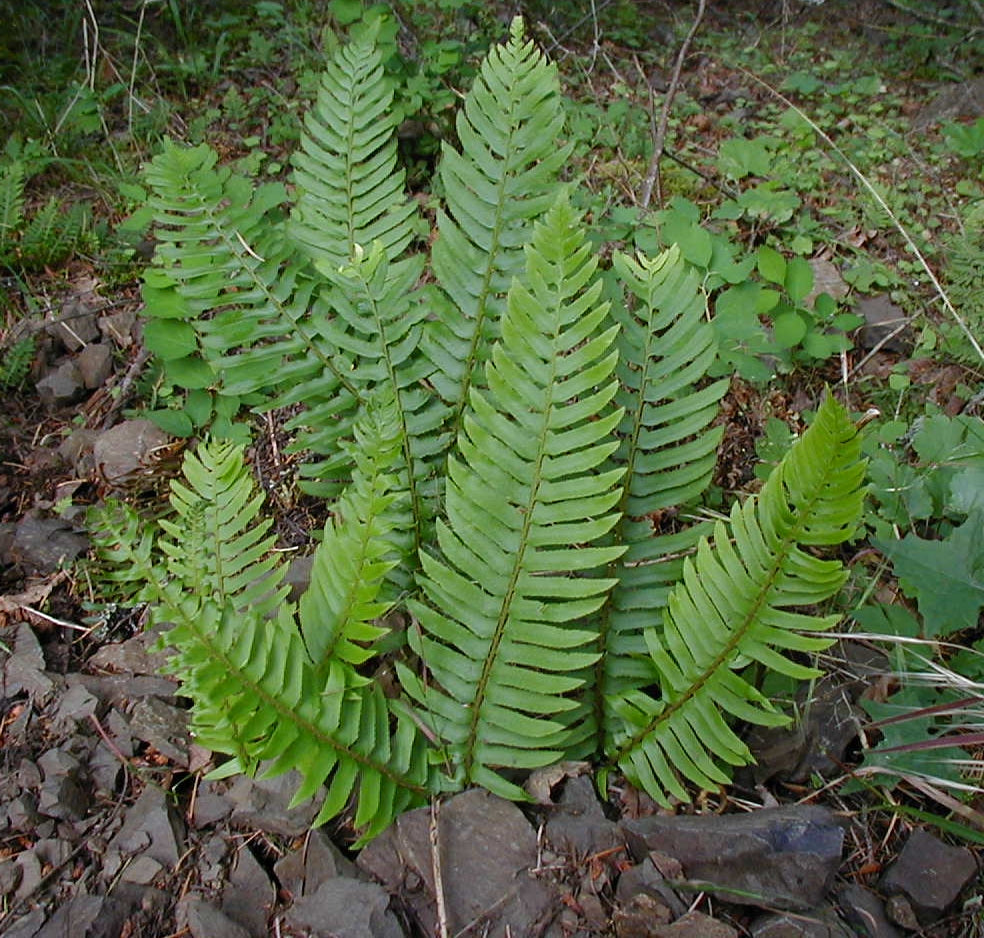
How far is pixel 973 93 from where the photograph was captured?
12.1 ft

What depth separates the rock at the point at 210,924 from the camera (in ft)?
5.26

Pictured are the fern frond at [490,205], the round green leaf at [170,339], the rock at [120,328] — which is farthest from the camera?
the rock at [120,328]

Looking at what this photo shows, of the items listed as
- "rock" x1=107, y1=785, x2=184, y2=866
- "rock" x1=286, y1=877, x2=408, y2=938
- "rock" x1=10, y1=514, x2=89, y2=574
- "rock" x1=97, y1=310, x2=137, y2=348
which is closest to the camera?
"rock" x1=286, y1=877, x2=408, y2=938

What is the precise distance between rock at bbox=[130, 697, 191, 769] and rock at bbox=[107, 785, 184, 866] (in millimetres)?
101

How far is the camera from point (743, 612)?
1607 millimetres

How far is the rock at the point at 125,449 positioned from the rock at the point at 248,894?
1289 mm

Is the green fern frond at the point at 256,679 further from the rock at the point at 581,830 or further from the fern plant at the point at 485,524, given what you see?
the rock at the point at 581,830

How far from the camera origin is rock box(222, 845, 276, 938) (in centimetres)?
165

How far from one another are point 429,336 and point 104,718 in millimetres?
1179

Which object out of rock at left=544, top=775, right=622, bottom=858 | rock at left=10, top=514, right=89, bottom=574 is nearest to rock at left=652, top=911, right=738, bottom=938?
rock at left=544, top=775, right=622, bottom=858

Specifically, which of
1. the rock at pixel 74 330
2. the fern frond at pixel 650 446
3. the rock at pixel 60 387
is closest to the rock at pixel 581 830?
the fern frond at pixel 650 446

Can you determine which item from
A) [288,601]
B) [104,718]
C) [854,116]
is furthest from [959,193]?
[104,718]

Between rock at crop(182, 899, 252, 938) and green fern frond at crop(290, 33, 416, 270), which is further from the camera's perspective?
green fern frond at crop(290, 33, 416, 270)

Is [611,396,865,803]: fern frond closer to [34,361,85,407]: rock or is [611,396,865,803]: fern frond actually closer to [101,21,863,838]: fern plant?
[101,21,863,838]: fern plant
